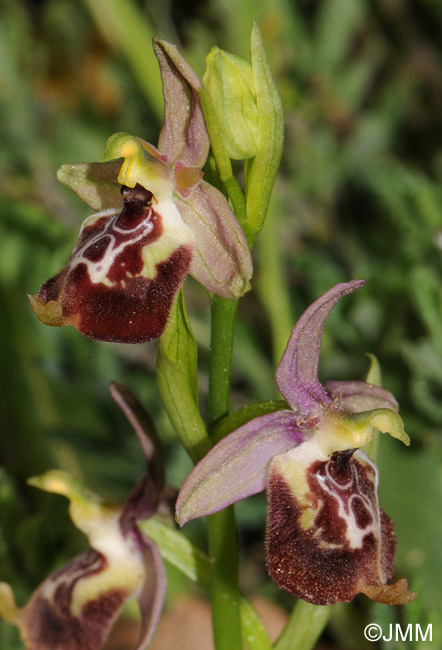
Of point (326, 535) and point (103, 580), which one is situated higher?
point (326, 535)

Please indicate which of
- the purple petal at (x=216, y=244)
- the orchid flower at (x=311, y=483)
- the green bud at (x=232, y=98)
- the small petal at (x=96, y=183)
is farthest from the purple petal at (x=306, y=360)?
the small petal at (x=96, y=183)

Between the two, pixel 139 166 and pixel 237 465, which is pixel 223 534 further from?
pixel 139 166

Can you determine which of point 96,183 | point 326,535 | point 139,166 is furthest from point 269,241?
point 326,535

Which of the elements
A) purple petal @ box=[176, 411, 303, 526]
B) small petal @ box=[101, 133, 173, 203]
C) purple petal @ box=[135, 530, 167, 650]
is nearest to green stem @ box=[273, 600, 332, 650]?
purple petal @ box=[135, 530, 167, 650]

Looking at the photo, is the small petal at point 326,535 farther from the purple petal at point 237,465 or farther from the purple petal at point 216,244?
the purple petal at point 216,244

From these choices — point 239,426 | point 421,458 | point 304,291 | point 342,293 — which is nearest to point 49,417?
point 304,291

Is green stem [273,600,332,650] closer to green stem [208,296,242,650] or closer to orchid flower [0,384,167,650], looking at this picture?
green stem [208,296,242,650]

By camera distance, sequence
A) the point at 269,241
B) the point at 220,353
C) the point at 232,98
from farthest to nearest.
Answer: the point at 269,241
the point at 220,353
the point at 232,98

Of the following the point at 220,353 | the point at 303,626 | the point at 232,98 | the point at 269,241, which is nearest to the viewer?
the point at 232,98
